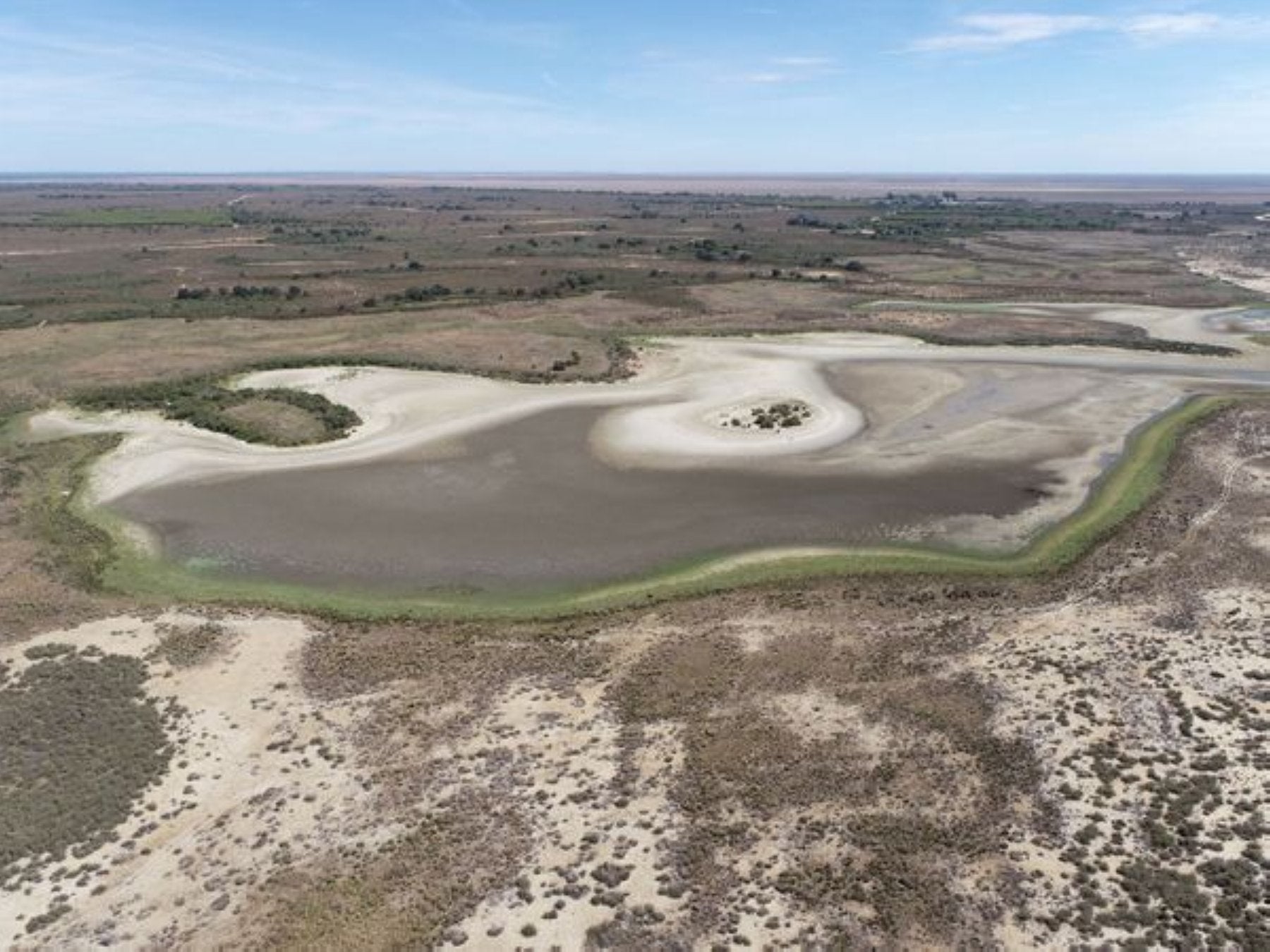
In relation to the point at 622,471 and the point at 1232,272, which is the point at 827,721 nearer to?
the point at 622,471

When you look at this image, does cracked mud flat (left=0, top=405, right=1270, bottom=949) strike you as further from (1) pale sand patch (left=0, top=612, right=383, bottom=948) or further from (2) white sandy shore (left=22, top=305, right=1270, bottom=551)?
(2) white sandy shore (left=22, top=305, right=1270, bottom=551)

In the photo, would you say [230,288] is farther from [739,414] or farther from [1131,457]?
[1131,457]

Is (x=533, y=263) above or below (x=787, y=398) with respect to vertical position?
above

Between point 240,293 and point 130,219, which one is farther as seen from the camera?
point 130,219

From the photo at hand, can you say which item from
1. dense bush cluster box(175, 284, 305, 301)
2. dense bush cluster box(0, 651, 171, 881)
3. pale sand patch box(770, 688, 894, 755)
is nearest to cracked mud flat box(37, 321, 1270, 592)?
dense bush cluster box(0, 651, 171, 881)

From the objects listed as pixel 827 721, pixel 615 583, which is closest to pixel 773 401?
pixel 615 583

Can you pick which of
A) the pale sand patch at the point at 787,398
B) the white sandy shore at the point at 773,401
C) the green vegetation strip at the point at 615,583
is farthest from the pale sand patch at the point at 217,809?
the pale sand patch at the point at 787,398

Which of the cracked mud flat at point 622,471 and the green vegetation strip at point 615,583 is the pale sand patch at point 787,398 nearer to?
the cracked mud flat at point 622,471

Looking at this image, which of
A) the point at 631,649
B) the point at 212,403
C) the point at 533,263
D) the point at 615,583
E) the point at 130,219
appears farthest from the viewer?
the point at 130,219
